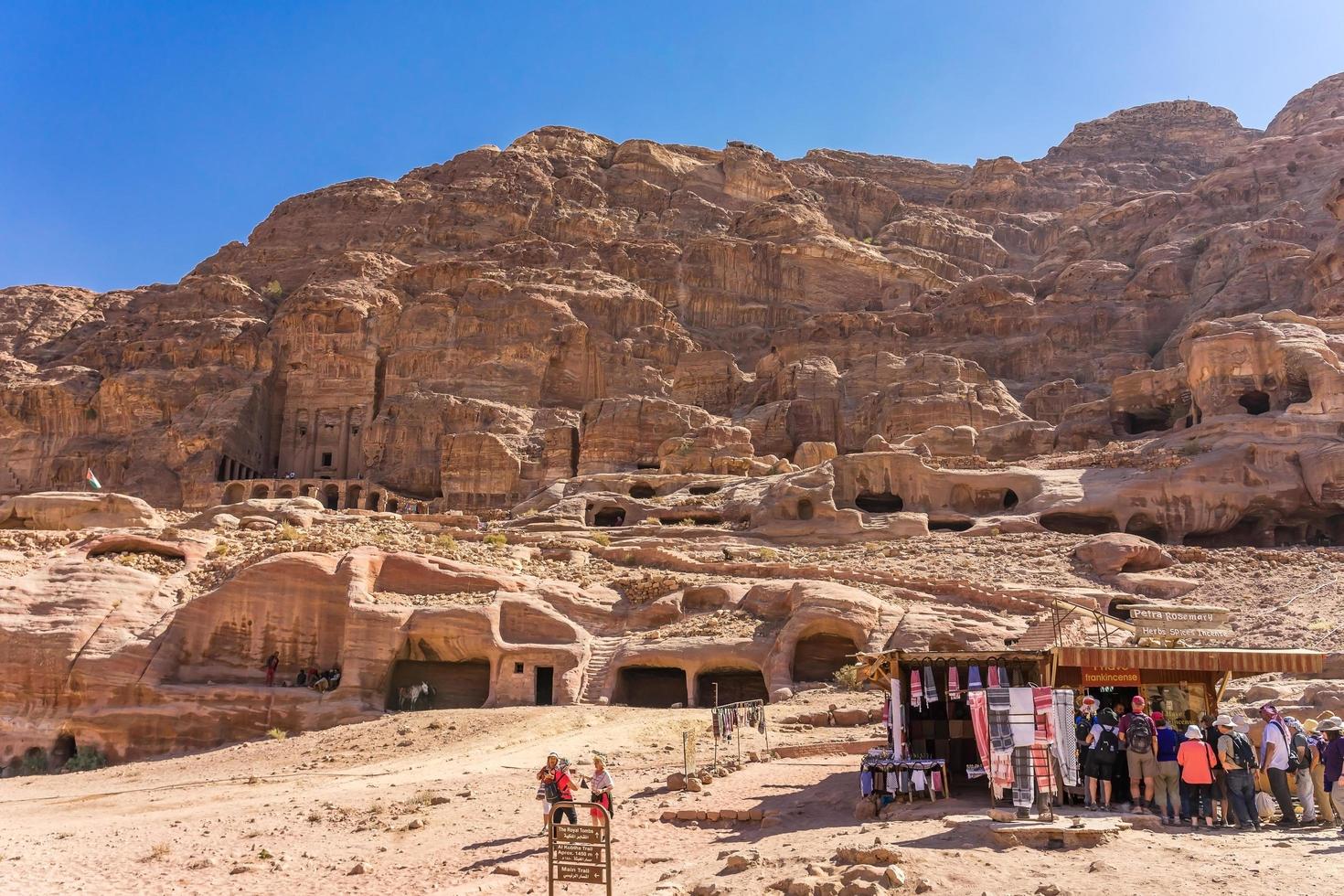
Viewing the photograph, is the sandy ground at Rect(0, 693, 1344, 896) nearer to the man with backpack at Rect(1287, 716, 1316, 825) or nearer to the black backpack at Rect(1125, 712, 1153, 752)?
the man with backpack at Rect(1287, 716, 1316, 825)

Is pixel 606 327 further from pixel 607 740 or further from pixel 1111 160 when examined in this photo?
pixel 1111 160

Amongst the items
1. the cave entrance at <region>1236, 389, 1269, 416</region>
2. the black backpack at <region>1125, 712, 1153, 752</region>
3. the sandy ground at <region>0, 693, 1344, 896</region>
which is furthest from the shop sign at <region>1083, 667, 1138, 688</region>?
the cave entrance at <region>1236, 389, 1269, 416</region>

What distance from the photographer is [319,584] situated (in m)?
32.2

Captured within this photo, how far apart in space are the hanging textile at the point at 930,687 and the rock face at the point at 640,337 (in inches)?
1239

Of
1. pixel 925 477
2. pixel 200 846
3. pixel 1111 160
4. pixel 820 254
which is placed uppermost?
pixel 1111 160

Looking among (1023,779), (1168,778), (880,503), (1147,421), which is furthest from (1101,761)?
(1147,421)

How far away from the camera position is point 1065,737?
1471 centimetres

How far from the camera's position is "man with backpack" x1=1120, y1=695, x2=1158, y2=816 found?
14.6 metres

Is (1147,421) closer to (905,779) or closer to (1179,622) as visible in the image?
(1179,622)

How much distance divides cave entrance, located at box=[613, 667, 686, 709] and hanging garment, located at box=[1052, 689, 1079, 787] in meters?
17.8

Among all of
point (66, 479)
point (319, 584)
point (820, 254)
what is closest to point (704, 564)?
point (319, 584)

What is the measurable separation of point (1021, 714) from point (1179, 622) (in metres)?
5.42

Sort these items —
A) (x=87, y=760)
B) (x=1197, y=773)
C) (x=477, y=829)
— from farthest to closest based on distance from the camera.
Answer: (x=87, y=760), (x=477, y=829), (x=1197, y=773)

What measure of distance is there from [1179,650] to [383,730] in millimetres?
19012
